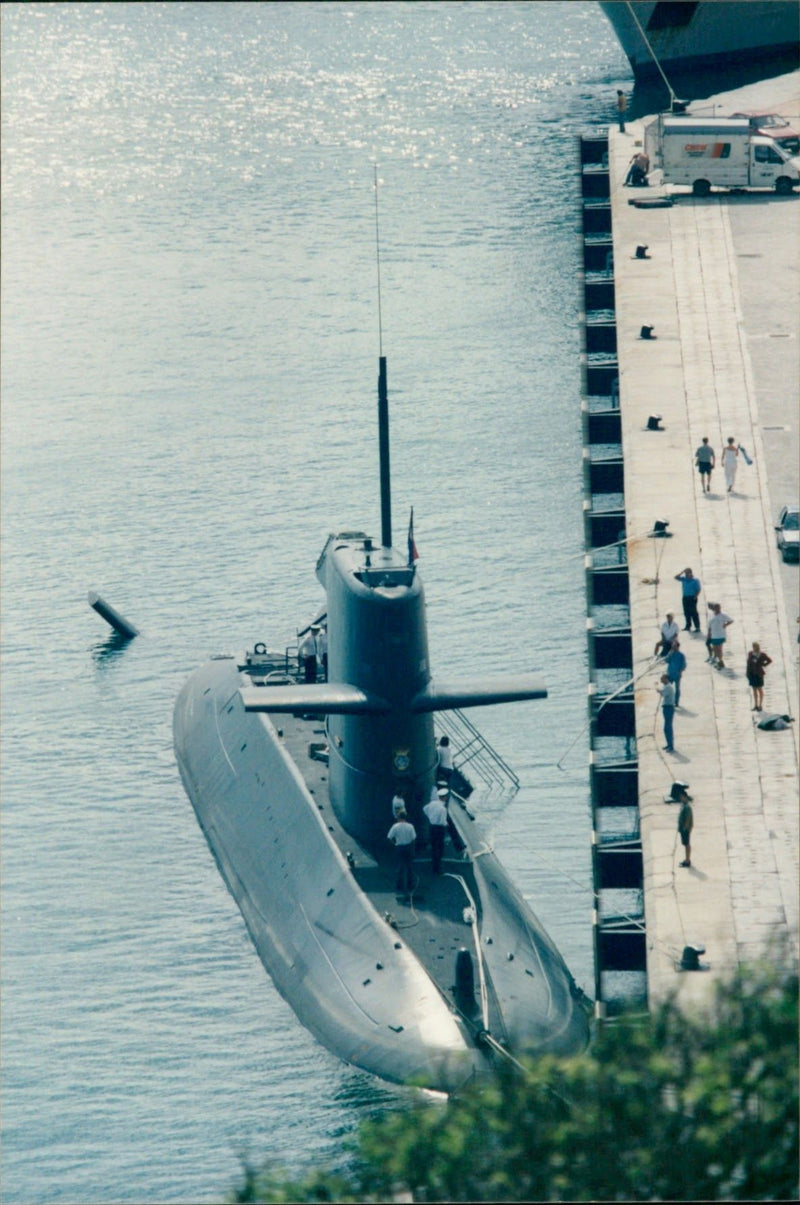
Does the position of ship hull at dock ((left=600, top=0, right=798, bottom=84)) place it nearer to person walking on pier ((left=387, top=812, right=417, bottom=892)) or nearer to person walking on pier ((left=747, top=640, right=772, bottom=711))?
person walking on pier ((left=747, top=640, right=772, bottom=711))

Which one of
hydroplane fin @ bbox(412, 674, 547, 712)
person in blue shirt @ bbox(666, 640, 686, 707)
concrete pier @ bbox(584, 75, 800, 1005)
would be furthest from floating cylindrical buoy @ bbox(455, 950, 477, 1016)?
person in blue shirt @ bbox(666, 640, 686, 707)

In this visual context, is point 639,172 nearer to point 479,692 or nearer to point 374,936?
point 479,692

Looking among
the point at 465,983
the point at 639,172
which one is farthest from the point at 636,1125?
the point at 639,172

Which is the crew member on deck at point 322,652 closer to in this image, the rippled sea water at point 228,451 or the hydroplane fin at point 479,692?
the rippled sea water at point 228,451

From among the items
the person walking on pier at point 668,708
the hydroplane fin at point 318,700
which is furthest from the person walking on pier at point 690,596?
the hydroplane fin at point 318,700

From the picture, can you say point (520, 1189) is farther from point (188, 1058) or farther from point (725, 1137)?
point (188, 1058)
